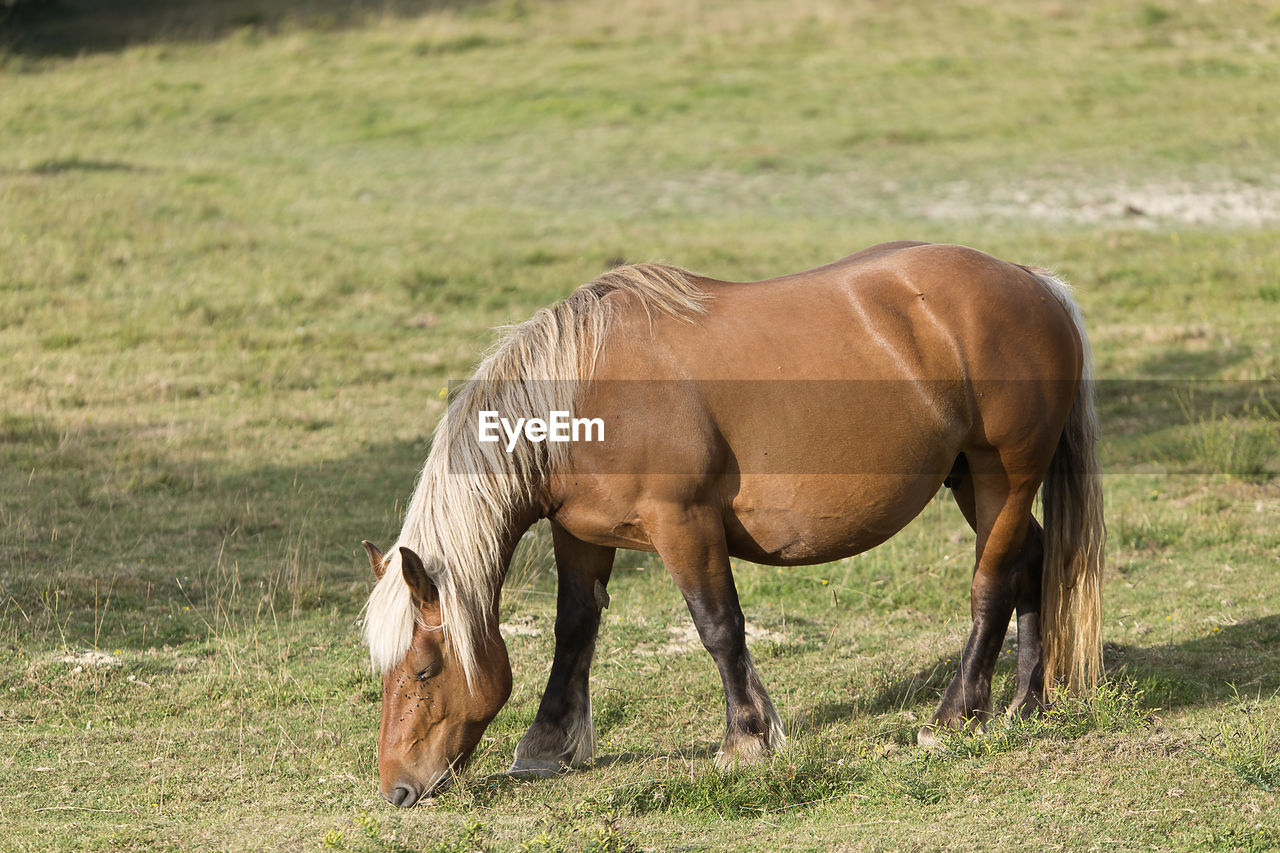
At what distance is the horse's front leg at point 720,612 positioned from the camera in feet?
15.2

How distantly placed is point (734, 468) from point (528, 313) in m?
8.82

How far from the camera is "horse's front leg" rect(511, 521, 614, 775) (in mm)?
4961

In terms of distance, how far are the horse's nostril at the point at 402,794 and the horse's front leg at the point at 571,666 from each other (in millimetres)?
611

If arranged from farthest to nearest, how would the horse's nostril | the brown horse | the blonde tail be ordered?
1. the blonde tail
2. the brown horse
3. the horse's nostril

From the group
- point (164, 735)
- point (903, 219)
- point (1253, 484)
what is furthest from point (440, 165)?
point (164, 735)

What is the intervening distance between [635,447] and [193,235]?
1252 cm

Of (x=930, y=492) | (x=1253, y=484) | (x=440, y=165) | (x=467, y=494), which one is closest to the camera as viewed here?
(x=467, y=494)

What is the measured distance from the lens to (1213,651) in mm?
5914

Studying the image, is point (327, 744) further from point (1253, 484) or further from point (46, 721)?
point (1253, 484)

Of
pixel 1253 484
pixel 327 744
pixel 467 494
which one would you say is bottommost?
pixel 1253 484

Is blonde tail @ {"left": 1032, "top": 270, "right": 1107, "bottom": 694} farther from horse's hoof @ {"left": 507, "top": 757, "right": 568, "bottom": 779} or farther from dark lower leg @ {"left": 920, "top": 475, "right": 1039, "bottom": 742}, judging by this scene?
horse's hoof @ {"left": 507, "top": 757, "right": 568, "bottom": 779}

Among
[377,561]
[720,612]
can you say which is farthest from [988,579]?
[377,561]

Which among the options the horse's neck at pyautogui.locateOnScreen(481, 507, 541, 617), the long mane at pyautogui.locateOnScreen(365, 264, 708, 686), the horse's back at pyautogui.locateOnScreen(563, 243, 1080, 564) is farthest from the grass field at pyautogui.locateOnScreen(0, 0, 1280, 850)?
the horse's back at pyautogui.locateOnScreen(563, 243, 1080, 564)

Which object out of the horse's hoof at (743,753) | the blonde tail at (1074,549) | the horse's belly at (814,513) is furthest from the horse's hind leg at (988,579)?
the horse's hoof at (743,753)
